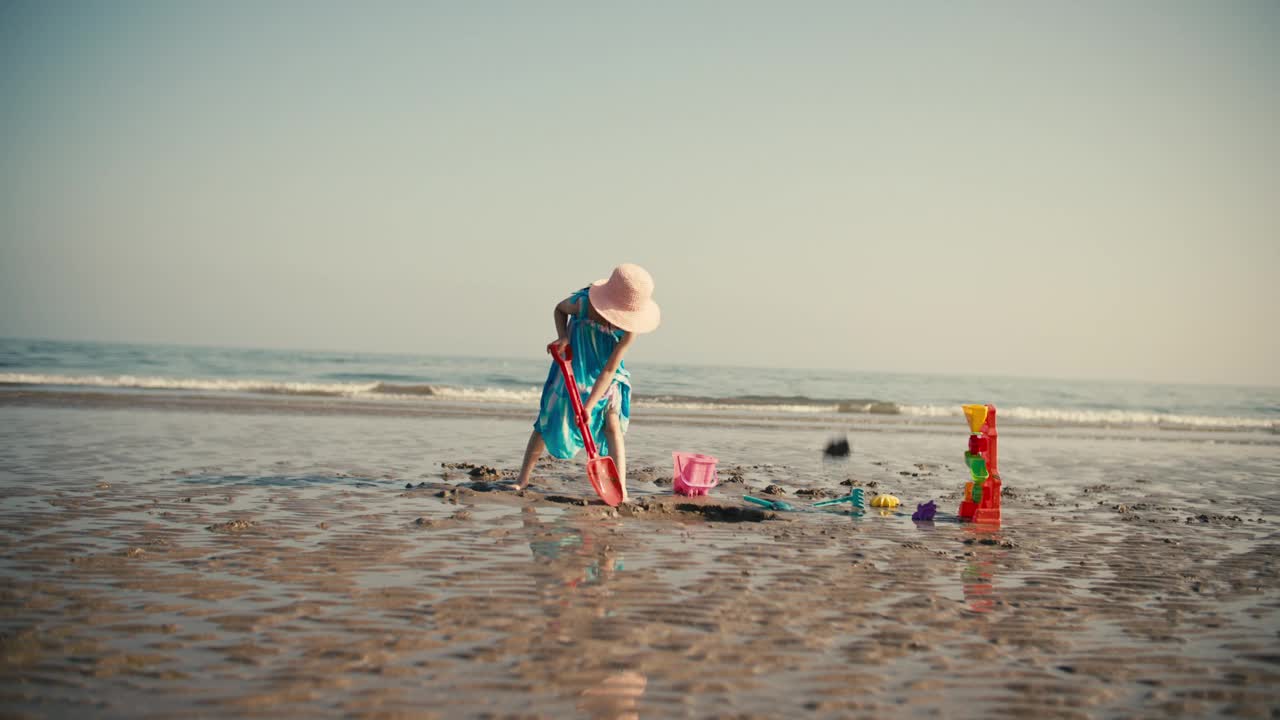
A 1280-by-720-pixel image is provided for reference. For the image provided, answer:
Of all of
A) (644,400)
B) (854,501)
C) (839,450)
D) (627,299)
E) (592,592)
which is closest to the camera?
(592,592)

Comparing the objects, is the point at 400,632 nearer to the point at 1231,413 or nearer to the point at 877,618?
the point at 877,618

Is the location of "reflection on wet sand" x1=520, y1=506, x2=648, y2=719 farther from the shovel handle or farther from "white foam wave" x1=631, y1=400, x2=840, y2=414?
"white foam wave" x1=631, y1=400, x2=840, y2=414

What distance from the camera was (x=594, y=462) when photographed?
6.10m

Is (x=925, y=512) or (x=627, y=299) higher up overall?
(x=627, y=299)

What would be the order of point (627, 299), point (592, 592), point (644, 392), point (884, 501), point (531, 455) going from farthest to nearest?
point (644, 392) < point (884, 501) < point (531, 455) < point (627, 299) < point (592, 592)

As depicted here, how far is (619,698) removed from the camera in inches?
102

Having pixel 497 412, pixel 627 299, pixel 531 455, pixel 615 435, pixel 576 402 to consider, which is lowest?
pixel 497 412

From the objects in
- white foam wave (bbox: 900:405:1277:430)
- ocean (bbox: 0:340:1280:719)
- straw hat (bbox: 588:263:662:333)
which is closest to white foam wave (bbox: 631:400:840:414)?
white foam wave (bbox: 900:405:1277:430)

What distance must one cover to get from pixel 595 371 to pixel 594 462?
2.45ft

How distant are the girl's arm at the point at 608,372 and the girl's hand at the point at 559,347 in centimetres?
33

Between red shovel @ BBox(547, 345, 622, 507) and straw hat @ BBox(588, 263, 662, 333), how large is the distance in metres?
0.49

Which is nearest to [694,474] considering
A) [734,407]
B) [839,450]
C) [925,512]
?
[925,512]

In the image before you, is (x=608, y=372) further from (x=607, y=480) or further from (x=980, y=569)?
(x=980, y=569)

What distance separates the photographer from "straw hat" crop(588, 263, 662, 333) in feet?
19.4
